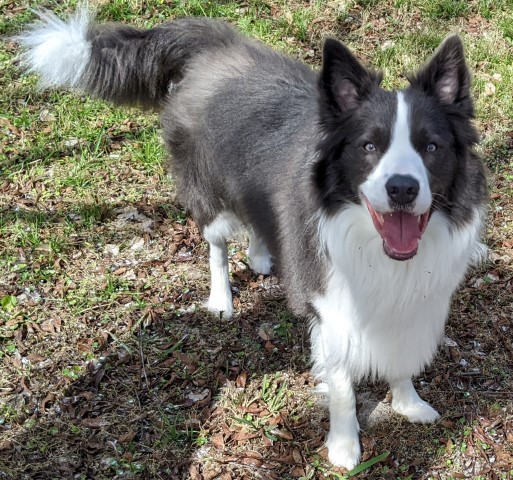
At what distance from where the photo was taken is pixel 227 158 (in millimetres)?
3723

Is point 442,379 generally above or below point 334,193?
below

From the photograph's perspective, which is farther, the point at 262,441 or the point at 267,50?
the point at 267,50

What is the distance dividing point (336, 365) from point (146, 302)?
1.53 metres

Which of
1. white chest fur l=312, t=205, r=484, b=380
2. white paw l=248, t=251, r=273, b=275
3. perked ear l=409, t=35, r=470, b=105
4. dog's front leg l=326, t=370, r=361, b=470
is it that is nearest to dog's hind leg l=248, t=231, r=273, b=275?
white paw l=248, t=251, r=273, b=275

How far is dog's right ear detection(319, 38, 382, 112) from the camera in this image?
2838 millimetres

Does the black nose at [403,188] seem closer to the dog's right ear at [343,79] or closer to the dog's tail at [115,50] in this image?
the dog's right ear at [343,79]

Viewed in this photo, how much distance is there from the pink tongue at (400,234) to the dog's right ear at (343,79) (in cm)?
53

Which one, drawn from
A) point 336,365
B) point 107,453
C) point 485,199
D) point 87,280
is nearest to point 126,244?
point 87,280

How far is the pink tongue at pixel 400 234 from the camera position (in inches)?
106

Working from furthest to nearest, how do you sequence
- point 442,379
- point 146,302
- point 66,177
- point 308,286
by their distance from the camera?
point 66,177 → point 146,302 → point 442,379 → point 308,286

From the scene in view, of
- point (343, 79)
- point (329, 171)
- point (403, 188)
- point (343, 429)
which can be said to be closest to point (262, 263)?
point (343, 429)

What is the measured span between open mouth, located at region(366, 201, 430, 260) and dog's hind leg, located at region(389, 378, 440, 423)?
47.0 inches

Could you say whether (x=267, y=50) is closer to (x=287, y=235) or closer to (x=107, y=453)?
(x=287, y=235)

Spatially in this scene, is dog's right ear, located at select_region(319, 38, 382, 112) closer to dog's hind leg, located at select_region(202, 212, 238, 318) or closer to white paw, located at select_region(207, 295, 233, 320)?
dog's hind leg, located at select_region(202, 212, 238, 318)
